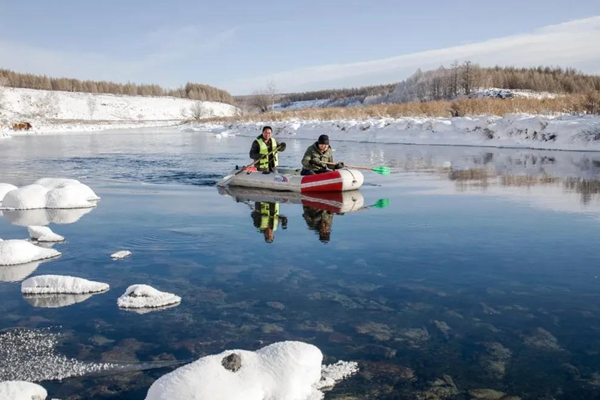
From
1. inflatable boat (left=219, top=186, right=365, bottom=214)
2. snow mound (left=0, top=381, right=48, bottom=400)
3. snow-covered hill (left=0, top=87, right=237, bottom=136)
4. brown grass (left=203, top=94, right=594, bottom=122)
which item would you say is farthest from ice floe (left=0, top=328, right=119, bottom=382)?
snow-covered hill (left=0, top=87, right=237, bottom=136)

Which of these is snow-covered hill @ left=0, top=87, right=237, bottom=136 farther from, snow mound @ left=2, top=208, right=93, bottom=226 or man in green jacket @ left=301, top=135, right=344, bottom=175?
snow mound @ left=2, top=208, right=93, bottom=226

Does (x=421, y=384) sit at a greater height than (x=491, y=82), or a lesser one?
lesser

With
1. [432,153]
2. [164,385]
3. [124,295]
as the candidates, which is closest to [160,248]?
[124,295]

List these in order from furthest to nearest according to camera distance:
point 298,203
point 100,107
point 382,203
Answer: point 100,107, point 298,203, point 382,203

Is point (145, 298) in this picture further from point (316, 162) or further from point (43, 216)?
point (316, 162)

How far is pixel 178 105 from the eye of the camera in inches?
5084

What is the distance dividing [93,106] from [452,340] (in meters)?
122

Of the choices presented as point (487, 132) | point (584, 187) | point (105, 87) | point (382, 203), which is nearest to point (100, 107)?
point (105, 87)

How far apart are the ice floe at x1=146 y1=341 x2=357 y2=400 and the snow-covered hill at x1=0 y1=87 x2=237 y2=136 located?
99.8 meters

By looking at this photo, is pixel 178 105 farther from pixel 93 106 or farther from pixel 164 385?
pixel 164 385

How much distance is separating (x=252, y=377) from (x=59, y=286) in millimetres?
2775

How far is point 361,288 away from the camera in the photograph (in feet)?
16.9

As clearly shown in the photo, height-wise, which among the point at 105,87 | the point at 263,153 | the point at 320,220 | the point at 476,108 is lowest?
the point at 320,220

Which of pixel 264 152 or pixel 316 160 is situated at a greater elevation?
pixel 264 152
